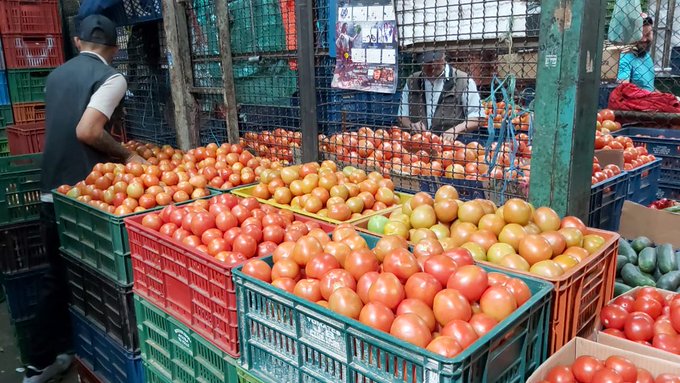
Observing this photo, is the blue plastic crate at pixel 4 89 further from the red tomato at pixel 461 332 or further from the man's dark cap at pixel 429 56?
the red tomato at pixel 461 332

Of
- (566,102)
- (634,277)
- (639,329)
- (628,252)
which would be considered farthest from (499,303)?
(628,252)

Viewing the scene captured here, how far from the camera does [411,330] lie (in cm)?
164

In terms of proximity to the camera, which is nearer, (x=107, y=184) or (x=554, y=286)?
(x=554, y=286)

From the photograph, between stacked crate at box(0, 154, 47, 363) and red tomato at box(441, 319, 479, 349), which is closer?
red tomato at box(441, 319, 479, 349)

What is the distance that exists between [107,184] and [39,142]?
2629 mm

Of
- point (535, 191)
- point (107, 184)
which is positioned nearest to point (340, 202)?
point (535, 191)

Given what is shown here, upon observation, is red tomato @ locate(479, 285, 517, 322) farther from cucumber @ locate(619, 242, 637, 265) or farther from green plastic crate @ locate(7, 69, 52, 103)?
green plastic crate @ locate(7, 69, 52, 103)

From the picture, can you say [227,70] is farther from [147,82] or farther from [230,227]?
[230,227]

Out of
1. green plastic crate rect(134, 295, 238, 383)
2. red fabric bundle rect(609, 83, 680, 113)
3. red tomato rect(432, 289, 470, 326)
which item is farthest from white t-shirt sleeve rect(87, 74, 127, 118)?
red fabric bundle rect(609, 83, 680, 113)

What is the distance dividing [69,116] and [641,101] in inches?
246

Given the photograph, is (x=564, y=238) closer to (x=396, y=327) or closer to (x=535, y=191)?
(x=535, y=191)

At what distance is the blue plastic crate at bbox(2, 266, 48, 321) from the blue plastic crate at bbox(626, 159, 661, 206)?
14.8 feet

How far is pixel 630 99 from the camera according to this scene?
6488mm

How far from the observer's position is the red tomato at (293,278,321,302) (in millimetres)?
1976
